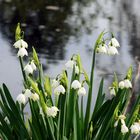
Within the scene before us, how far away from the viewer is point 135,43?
8758 mm

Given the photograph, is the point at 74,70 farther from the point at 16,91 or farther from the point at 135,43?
the point at 135,43

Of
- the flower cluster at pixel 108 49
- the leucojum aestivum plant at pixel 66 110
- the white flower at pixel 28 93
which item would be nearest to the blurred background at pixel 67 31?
the leucojum aestivum plant at pixel 66 110

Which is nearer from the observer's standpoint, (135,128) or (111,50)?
(135,128)

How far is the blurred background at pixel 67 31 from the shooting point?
715 centimetres

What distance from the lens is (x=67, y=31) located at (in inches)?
366

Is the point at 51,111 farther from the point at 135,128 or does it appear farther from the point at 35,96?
the point at 135,128

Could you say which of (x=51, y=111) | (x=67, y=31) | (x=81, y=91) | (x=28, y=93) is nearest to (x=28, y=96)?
(x=28, y=93)

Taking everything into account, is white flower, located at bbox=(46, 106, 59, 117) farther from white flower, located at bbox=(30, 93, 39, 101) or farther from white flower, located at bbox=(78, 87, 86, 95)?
white flower, located at bbox=(78, 87, 86, 95)

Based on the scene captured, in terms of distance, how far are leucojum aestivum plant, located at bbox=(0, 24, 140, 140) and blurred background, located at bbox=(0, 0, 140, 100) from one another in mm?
2954

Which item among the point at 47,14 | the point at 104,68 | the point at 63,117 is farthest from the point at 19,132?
the point at 47,14

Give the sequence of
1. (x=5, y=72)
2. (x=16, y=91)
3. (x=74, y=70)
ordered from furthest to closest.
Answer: (x=5, y=72), (x=16, y=91), (x=74, y=70)

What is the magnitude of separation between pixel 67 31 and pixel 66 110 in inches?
256

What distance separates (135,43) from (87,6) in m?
3.27

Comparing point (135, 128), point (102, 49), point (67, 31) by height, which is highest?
point (67, 31)
